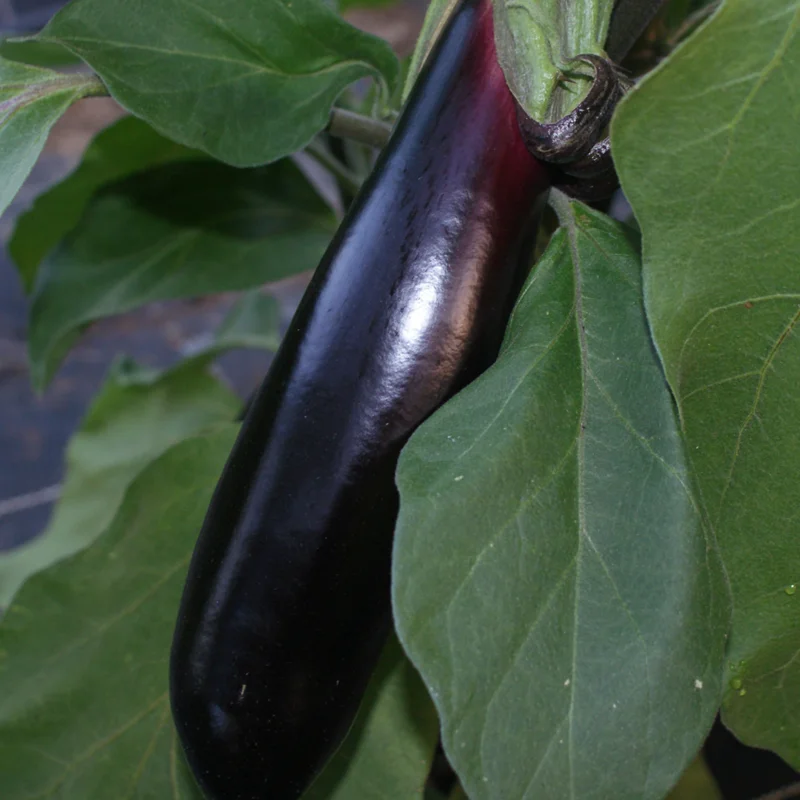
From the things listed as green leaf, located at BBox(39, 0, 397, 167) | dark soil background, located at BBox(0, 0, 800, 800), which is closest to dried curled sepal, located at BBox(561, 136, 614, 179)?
green leaf, located at BBox(39, 0, 397, 167)

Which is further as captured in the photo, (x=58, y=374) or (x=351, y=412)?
(x=58, y=374)

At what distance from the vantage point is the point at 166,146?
62 cm

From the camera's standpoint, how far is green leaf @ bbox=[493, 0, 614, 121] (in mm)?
338

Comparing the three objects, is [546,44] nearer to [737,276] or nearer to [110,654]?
[737,276]

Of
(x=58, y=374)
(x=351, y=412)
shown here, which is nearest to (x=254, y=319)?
(x=351, y=412)

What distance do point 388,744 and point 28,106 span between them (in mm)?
303

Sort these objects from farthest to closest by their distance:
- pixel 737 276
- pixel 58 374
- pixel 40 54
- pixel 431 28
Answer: pixel 58 374 → pixel 40 54 → pixel 431 28 → pixel 737 276

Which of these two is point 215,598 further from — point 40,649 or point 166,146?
point 166,146

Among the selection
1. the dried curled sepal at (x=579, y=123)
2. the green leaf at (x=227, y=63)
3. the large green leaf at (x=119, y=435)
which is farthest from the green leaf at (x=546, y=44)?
the large green leaf at (x=119, y=435)

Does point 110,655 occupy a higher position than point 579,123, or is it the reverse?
point 579,123

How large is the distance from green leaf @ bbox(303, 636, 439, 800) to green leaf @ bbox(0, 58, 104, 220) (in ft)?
0.80

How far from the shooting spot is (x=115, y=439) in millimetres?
845

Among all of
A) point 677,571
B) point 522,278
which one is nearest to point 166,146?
point 522,278

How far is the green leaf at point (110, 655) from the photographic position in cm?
46
